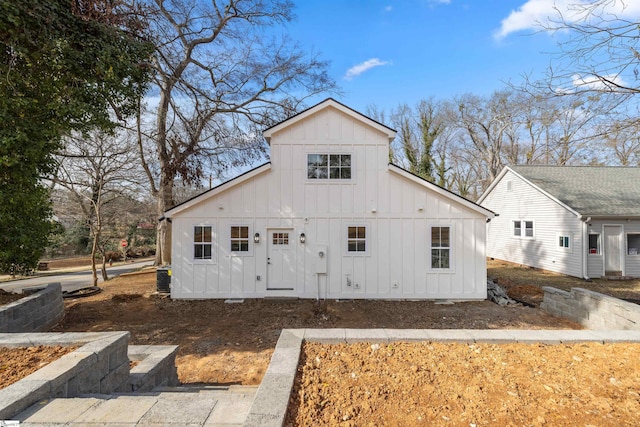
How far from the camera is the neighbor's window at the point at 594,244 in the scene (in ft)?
41.1

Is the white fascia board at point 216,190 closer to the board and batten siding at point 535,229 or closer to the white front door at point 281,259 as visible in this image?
the white front door at point 281,259

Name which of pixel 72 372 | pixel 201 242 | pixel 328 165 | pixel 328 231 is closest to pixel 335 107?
pixel 328 165

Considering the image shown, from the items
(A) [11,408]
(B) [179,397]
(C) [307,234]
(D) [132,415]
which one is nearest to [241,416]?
(B) [179,397]

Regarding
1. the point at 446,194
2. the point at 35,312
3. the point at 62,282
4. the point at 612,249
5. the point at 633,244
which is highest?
the point at 446,194

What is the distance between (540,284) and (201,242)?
12.4 meters

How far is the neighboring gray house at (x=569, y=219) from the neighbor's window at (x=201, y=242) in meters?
13.3

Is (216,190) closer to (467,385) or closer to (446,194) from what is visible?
(446,194)

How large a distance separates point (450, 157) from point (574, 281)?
18390 mm

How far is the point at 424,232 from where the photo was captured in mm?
8836

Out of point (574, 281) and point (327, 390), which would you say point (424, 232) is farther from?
point (574, 281)

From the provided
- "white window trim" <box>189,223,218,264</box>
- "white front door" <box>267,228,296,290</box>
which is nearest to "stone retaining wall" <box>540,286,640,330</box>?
"white front door" <box>267,228,296,290</box>

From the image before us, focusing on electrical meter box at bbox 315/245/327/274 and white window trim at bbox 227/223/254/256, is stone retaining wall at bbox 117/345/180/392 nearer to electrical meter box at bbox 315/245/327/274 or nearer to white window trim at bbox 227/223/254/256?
white window trim at bbox 227/223/254/256

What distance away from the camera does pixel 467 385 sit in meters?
2.73

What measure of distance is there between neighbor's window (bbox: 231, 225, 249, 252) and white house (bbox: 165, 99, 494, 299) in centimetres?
3
